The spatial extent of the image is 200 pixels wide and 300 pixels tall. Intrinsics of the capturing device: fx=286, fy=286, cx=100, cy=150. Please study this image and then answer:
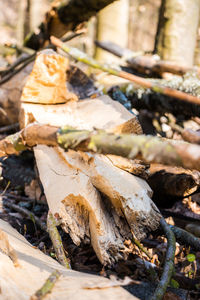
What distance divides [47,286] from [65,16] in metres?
3.51

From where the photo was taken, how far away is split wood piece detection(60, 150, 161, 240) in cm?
168

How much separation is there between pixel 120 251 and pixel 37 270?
0.70m

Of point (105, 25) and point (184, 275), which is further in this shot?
point (105, 25)

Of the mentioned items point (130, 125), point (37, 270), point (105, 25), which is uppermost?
point (105, 25)

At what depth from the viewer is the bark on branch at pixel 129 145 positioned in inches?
39.0

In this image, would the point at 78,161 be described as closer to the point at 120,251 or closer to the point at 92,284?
the point at 120,251

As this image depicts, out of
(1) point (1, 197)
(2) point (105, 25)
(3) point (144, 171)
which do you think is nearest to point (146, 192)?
(3) point (144, 171)

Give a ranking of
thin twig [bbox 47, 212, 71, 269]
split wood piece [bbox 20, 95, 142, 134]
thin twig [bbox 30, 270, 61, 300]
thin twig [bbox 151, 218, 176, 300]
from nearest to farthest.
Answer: thin twig [bbox 30, 270, 61, 300] → thin twig [bbox 151, 218, 176, 300] → thin twig [bbox 47, 212, 71, 269] → split wood piece [bbox 20, 95, 142, 134]

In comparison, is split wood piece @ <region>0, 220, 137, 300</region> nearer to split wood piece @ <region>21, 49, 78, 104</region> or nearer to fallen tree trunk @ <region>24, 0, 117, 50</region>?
split wood piece @ <region>21, 49, 78, 104</region>

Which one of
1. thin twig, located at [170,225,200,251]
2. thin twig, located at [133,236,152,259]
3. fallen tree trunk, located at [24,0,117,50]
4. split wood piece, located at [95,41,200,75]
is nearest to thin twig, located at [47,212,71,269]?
thin twig, located at [133,236,152,259]

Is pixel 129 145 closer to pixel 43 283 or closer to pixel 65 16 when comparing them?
pixel 43 283

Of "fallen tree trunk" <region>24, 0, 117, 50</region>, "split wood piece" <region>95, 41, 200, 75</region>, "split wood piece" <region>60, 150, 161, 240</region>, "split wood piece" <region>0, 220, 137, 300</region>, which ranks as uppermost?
"fallen tree trunk" <region>24, 0, 117, 50</region>

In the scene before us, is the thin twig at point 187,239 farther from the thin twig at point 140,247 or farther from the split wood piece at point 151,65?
the split wood piece at point 151,65

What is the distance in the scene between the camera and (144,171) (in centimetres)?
196
